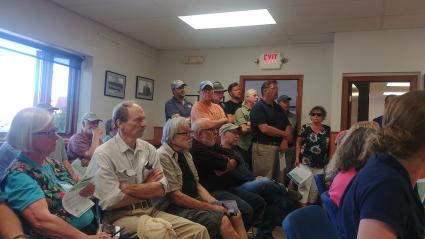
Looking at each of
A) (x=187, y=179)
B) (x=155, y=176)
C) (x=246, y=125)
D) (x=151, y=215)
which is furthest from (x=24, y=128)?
(x=246, y=125)

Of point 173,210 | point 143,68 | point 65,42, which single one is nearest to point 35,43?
point 65,42

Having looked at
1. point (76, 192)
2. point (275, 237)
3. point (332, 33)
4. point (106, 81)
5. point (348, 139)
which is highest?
point (332, 33)

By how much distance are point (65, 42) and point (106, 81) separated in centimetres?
92

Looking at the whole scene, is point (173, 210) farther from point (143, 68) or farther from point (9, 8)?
point (143, 68)

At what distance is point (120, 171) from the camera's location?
2172 millimetres

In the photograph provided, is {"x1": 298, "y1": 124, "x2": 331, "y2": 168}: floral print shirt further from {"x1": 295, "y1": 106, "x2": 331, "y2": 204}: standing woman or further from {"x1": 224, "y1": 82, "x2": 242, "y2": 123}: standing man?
{"x1": 224, "y1": 82, "x2": 242, "y2": 123}: standing man

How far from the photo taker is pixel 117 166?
2172 millimetres

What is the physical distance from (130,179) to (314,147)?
297 centimetres

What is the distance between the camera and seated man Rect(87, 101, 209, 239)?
2.09 m

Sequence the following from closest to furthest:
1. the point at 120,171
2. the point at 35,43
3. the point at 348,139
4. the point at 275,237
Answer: the point at 348,139
the point at 120,171
the point at 275,237
the point at 35,43

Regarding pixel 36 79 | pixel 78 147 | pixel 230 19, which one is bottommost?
pixel 78 147

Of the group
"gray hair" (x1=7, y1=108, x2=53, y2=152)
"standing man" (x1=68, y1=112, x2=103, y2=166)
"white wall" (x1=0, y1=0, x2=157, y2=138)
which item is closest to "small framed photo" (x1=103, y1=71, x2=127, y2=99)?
"white wall" (x1=0, y1=0, x2=157, y2=138)

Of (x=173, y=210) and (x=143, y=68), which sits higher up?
(x=143, y=68)

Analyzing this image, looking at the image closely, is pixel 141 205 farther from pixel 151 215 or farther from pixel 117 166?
pixel 117 166
